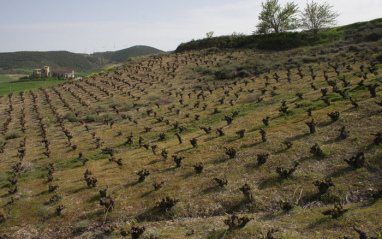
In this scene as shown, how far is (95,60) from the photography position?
525ft

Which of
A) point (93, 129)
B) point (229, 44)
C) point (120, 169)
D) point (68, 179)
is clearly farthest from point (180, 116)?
point (229, 44)

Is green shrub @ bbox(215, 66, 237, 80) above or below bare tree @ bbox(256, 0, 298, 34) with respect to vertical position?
below

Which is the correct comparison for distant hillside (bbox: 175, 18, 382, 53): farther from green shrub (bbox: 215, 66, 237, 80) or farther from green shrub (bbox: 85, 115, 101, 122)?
green shrub (bbox: 85, 115, 101, 122)

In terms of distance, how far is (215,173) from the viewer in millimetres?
9836

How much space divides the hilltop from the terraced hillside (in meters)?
0.04

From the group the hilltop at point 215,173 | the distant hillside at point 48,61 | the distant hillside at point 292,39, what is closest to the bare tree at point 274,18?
the distant hillside at point 292,39

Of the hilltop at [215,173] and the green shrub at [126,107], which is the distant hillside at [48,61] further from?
the hilltop at [215,173]

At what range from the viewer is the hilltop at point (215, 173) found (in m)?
6.91

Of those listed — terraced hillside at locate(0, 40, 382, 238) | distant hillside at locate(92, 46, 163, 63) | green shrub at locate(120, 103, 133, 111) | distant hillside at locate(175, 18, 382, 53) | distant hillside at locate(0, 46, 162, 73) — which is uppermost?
distant hillside at locate(92, 46, 163, 63)

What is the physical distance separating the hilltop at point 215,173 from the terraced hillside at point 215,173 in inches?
1.7

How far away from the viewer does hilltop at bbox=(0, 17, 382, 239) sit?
691 centimetres

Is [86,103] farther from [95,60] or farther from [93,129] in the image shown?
[95,60]


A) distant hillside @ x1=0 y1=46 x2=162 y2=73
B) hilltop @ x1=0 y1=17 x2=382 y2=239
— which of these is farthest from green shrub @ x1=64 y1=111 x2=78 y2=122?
distant hillside @ x1=0 y1=46 x2=162 y2=73

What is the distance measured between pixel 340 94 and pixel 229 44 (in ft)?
142
